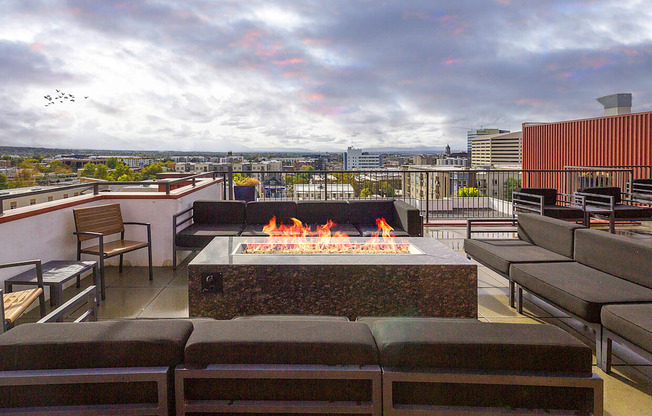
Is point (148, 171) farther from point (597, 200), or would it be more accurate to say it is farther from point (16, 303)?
point (16, 303)

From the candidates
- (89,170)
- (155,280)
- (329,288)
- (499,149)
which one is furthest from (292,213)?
(499,149)

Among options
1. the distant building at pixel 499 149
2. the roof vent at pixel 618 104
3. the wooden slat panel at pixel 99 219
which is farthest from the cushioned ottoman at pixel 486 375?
the distant building at pixel 499 149

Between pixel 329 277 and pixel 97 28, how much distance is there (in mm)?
11256

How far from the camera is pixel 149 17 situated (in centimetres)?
998

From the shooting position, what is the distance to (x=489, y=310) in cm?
334

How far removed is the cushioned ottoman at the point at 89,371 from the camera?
47.5 inches

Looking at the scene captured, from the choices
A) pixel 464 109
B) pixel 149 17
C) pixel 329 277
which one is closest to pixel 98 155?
pixel 149 17

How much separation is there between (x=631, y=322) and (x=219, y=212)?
447 centimetres

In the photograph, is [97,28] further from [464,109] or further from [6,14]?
[464,109]

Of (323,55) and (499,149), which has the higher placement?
(499,149)

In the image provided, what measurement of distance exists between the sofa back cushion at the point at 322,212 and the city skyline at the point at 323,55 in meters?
5.24

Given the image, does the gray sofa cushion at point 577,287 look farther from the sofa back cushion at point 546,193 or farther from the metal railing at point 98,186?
the metal railing at point 98,186

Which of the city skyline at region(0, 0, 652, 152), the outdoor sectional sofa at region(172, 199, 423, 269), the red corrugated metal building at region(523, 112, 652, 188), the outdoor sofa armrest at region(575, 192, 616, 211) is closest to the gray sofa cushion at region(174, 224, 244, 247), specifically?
the outdoor sectional sofa at region(172, 199, 423, 269)

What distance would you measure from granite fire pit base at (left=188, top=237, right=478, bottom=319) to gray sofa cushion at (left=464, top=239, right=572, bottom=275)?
0.71 metres
